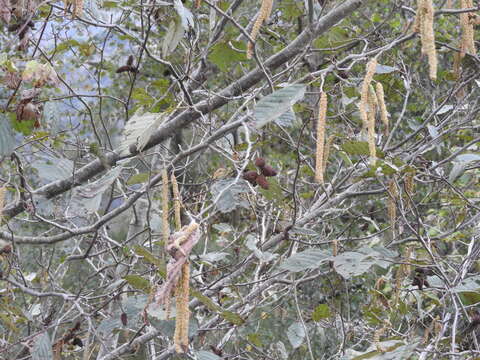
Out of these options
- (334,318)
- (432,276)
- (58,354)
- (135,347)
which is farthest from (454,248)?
(58,354)

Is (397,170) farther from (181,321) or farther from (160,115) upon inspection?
(181,321)

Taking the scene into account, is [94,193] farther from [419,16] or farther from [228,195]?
[419,16]

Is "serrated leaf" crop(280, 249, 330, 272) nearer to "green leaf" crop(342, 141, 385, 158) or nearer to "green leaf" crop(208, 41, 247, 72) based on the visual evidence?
"green leaf" crop(342, 141, 385, 158)

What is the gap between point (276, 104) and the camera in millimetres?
1035

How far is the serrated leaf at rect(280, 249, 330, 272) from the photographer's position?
4.15 ft

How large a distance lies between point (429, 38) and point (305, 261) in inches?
22.0

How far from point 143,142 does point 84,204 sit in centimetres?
19

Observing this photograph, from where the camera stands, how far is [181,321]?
0.91 metres

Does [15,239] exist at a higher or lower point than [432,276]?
higher

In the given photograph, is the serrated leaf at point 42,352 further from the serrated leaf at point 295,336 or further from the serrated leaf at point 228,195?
the serrated leaf at point 295,336

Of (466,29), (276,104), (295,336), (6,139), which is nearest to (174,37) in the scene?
(6,139)

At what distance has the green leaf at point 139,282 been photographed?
136 cm

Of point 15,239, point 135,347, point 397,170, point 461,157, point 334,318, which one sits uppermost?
point 15,239

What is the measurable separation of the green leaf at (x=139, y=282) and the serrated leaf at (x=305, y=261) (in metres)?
0.36
